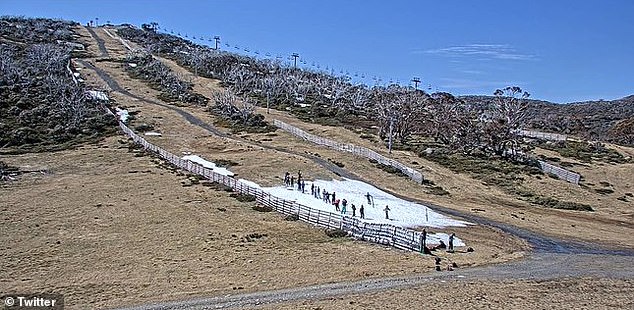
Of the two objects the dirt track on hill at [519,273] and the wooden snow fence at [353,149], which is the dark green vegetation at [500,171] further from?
the dirt track on hill at [519,273]

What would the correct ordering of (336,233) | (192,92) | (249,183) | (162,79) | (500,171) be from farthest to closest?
(162,79), (192,92), (500,171), (249,183), (336,233)

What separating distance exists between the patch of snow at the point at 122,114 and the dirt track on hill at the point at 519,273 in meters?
69.3

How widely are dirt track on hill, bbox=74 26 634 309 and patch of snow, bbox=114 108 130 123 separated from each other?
227 ft

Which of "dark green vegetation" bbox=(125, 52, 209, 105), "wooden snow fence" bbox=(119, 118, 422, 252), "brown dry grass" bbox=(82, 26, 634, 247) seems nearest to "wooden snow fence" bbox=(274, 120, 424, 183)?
"brown dry grass" bbox=(82, 26, 634, 247)

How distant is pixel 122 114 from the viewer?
96.4 metres

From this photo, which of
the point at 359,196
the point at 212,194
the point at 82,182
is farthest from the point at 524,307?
the point at 82,182

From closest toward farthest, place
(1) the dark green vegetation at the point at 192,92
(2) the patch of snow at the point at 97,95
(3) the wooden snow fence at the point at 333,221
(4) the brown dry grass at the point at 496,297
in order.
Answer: (4) the brown dry grass at the point at 496,297 → (3) the wooden snow fence at the point at 333,221 → (1) the dark green vegetation at the point at 192,92 → (2) the patch of snow at the point at 97,95

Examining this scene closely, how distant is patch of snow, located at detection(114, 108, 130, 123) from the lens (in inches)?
Result: 3634

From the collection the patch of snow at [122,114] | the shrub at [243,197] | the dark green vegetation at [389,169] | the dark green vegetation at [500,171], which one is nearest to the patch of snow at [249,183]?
the shrub at [243,197]

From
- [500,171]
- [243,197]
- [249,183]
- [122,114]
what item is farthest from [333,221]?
[122,114]

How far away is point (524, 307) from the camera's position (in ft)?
78.1

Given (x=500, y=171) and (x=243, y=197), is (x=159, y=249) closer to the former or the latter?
(x=243, y=197)

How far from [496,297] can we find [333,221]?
51.1 ft

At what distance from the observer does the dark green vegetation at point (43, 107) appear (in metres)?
75.6
